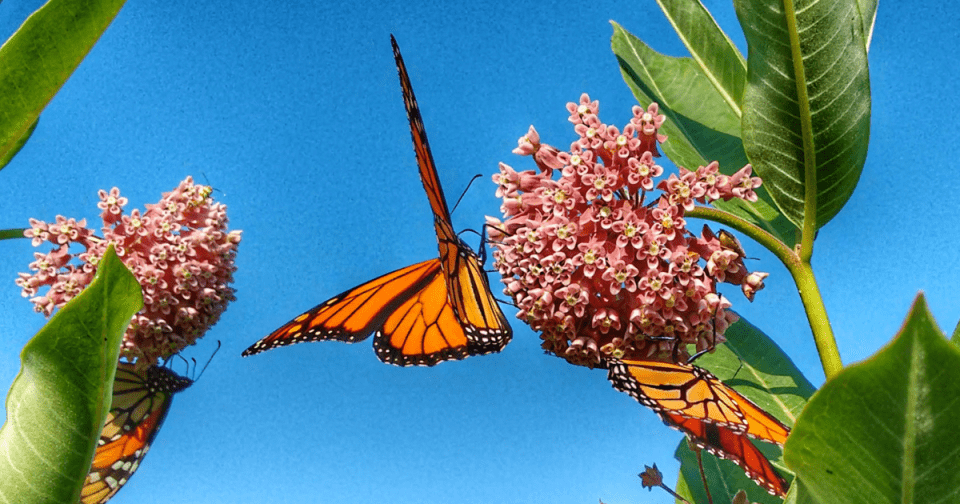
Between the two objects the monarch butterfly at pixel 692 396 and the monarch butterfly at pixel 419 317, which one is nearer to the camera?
the monarch butterfly at pixel 692 396

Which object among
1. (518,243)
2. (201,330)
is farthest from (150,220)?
(518,243)

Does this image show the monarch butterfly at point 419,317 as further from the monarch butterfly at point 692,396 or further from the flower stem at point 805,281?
→ the flower stem at point 805,281

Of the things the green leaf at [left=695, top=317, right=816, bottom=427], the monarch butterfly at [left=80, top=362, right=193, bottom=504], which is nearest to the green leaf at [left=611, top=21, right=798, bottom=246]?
the green leaf at [left=695, top=317, right=816, bottom=427]

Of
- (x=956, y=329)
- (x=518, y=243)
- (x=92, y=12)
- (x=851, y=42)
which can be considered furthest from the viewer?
(x=518, y=243)

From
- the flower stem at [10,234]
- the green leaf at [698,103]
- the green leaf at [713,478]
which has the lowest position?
the green leaf at [713,478]

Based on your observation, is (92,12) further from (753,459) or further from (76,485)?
(753,459)

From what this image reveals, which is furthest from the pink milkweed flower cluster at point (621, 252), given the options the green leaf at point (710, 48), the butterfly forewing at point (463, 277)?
the butterfly forewing at point (463, 277)
